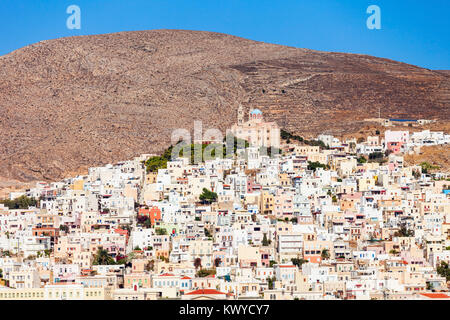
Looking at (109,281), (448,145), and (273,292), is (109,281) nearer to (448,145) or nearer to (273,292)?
(273,292)

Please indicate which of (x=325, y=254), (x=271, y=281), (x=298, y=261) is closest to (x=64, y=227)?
(x=298, y=261)

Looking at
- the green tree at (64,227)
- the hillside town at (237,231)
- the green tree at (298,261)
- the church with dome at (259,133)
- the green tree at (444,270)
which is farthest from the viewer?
the church with dome at (259,133)

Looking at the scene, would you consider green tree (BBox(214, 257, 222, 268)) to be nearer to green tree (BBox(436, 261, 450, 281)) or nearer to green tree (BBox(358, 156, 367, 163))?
green tree (BBox(436, 261, 450, 281))

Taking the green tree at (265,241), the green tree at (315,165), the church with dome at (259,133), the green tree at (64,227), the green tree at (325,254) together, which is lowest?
the green tree at (325,254)

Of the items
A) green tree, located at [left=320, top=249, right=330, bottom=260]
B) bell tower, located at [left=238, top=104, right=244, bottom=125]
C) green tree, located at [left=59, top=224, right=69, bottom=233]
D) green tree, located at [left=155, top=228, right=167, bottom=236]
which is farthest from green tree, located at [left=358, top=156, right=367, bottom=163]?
green tree, located at [left=59, top=224, right=69, bottom=233]

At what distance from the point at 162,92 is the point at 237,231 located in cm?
3923

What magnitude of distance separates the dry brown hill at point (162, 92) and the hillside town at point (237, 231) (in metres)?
16.0

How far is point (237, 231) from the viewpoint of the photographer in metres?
31.6

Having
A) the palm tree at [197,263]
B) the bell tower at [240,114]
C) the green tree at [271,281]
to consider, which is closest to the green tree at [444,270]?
the green tree at [271,281]

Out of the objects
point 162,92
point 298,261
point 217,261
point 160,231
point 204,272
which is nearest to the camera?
point 204,272

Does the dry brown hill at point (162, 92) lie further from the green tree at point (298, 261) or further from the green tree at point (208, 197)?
the green tree at point (298, 261)

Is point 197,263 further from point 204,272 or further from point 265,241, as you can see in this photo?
point 265,241

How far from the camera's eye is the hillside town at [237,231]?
2627 centimetres

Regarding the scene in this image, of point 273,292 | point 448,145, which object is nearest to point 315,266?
point 273,292
